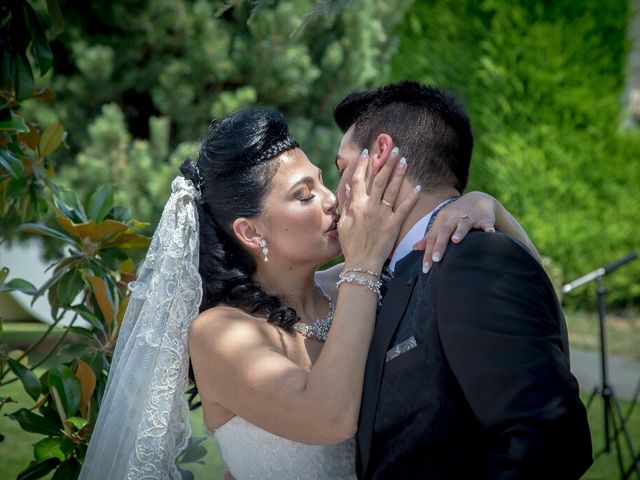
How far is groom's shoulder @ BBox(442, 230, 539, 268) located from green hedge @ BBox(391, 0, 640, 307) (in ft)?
26.5

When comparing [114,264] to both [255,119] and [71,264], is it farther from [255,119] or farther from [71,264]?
[255,119]

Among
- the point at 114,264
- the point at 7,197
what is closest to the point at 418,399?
the point at 114,264

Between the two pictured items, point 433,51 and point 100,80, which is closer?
point 100,80


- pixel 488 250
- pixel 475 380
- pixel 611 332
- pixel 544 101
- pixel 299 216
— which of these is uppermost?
pixel 544 101

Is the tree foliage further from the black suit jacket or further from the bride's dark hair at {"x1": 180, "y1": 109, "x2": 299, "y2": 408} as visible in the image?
the black suit jacket

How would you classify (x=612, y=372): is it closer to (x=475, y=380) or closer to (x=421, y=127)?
(x=421, y=127)

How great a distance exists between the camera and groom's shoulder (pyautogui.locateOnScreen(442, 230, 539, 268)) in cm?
235

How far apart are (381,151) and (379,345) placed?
0.61 m

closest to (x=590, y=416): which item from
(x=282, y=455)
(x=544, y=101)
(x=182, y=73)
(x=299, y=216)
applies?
(x=544, y=101)

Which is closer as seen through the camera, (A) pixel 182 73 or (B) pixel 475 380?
(B) pixel 475 380

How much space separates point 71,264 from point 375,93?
138 cm

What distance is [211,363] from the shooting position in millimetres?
2781

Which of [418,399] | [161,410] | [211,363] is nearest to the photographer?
[418,399]

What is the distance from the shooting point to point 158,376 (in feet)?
9.83
